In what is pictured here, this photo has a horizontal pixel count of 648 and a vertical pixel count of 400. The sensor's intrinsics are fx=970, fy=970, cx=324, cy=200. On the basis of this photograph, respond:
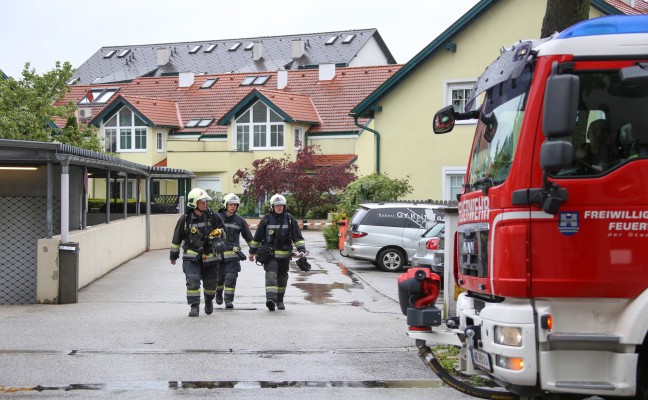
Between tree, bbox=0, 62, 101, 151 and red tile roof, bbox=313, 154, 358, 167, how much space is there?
15.0 metres

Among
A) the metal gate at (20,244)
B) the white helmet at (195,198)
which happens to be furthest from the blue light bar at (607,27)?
the metal gate at (20,244)

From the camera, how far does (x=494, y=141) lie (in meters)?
7.31

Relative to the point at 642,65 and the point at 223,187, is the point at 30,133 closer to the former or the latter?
the point at 223,187

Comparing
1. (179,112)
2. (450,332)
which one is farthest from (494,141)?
(179,112)

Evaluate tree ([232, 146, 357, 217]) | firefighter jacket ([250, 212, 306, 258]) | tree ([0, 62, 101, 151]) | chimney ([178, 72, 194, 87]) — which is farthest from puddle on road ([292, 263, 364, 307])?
chimney ([178, 72, 194, 87])

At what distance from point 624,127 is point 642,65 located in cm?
44

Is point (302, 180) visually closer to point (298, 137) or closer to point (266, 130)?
point (298, 137)

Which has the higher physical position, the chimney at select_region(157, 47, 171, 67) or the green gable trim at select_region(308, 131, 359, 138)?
the chimney at select_region(157, 47, 171, 67)

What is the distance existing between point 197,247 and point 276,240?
1.23m

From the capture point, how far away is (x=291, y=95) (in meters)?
53.4

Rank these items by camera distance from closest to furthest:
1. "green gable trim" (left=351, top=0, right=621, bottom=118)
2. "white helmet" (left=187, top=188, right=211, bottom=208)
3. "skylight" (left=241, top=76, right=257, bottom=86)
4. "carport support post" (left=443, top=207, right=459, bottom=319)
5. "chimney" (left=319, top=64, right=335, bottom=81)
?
"carport support post" (left=443, top=207, right=459, bottom=319)
"white helmet" (left=187, top=188, right=211, bottom=208)
"green gable trim" (left=351, top=0, right=621, bottom=118)
"chimney" (left=319, top=64, right=335, bottom=81)
"skylight" (left=241, top=76, right=257, bottom=86)

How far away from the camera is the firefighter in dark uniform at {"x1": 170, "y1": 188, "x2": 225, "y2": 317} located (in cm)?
1396

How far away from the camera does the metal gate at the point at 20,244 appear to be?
15562 mm

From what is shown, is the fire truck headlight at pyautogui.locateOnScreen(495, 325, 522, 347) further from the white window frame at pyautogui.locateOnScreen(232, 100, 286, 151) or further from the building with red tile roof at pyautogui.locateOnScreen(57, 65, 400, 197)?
the white window frame at pyautogui.locateOnScreen(232, 100, 286, 151)
